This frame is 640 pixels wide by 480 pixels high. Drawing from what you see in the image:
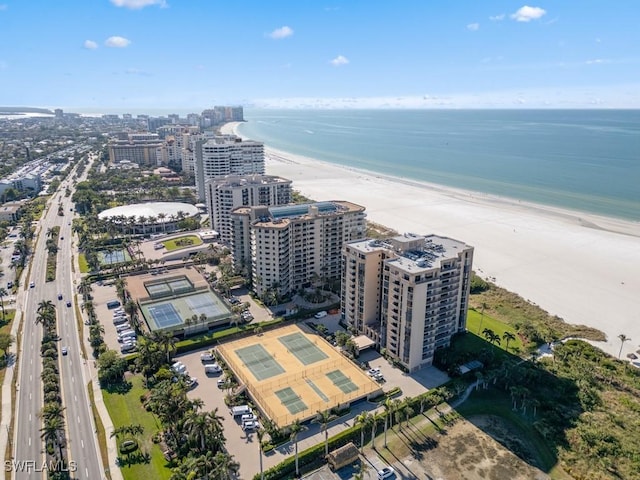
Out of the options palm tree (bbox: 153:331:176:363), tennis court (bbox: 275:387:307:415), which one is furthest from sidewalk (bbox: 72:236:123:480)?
tennis court (bbox: 275:387:307:415)

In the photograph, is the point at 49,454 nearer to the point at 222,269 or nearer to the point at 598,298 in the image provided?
the point at 222,269

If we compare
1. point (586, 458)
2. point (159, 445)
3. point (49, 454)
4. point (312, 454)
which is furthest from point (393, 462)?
point (49, 454)

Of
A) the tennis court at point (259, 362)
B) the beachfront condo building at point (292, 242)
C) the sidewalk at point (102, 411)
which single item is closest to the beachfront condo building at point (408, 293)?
the tennis court at point (259, 362)

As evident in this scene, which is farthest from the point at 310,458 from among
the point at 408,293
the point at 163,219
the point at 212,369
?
the point at 163,219

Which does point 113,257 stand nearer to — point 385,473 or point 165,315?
point 165,315

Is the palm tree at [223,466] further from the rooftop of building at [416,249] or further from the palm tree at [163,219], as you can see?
the palm tree at [163,219]
